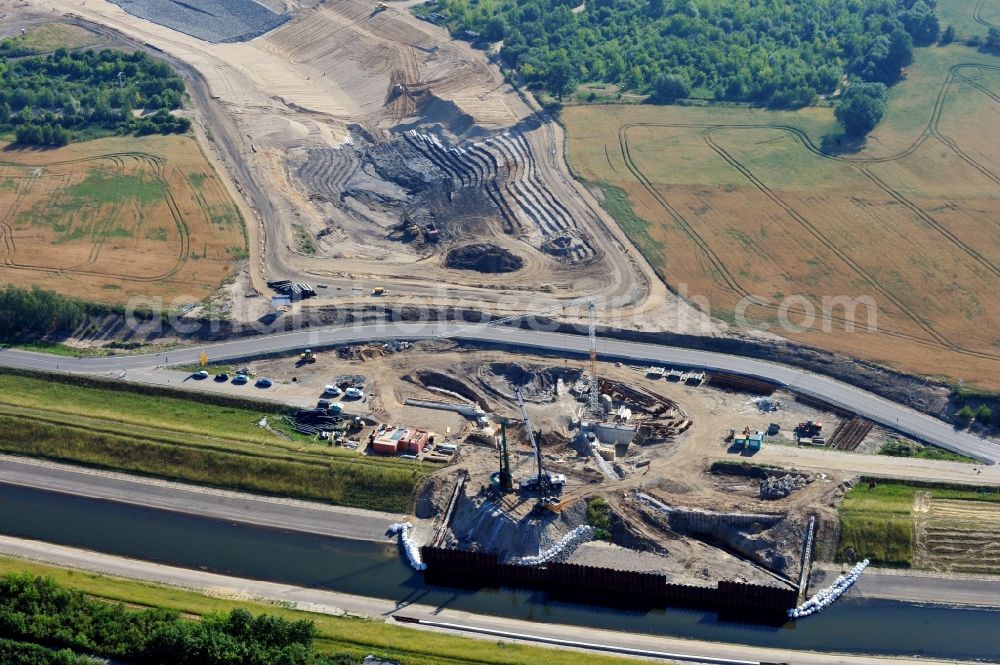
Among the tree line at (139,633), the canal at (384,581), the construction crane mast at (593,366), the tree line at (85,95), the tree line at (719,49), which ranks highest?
the tree line at (719,49)

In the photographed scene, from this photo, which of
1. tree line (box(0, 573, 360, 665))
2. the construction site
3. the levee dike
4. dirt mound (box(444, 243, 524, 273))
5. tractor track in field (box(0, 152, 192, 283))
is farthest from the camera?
dirt mound (box(444, 243, 524, 273))

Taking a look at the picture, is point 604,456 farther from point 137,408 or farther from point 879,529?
point 137,408

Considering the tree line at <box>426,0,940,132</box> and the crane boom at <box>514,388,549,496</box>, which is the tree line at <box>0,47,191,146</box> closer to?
the tree line at <box>426,0,940,132</box>

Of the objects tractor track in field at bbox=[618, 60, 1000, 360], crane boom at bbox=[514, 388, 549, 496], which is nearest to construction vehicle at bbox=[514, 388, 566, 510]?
crane boom at bbox=[514, 388, 549, 496]

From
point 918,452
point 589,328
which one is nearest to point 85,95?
point 589,328

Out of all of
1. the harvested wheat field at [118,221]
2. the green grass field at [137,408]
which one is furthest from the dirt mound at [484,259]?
the green grass field at [137,408]

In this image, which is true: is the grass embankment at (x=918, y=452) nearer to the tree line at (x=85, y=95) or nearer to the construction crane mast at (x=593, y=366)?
the construction crane mast at (x=593, y=366)

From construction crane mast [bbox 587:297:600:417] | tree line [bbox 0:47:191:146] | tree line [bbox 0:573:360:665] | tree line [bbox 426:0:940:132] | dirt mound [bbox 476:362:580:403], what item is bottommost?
tree line [bbox 0:573:360:665]
